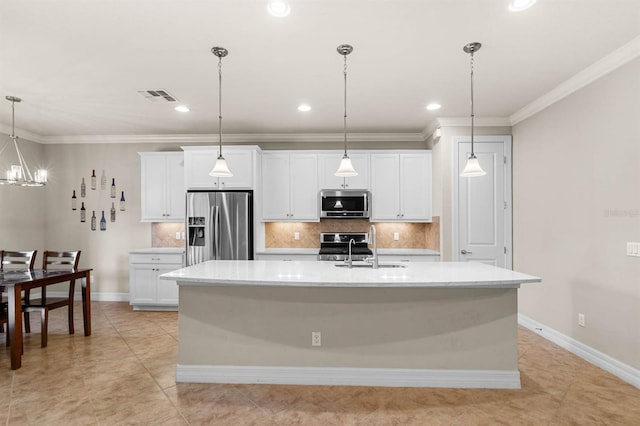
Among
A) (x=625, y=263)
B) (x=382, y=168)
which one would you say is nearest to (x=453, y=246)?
(x=382, y=168)

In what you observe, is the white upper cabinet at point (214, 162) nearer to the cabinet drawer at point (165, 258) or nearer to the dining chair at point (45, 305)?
the cabinet drawer at point (165, 258)

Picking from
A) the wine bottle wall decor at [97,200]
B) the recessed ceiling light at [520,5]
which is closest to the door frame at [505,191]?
the recessed ceiling light at [520,5]

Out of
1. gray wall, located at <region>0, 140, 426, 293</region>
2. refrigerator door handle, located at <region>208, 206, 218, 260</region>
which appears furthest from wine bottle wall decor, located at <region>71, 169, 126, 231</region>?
refrigerator door handle, located at <region>208, 206, 218, 260</region>

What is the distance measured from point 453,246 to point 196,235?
3533 mm

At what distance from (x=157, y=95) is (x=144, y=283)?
2712mm

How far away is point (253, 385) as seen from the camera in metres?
2.77

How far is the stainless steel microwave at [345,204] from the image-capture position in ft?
16.6

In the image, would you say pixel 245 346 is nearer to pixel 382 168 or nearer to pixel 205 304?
pixel 205 304

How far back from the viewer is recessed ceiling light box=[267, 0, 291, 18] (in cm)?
219

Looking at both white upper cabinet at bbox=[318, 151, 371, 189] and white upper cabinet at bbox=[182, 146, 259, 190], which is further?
white upper cabinet at bbox=[318, 151, 371, 189]

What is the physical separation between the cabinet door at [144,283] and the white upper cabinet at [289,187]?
5.95 ft

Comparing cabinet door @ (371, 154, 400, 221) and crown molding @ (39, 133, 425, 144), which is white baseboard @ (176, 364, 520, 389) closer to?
cabinet door @ (371, 154, 400, 221)

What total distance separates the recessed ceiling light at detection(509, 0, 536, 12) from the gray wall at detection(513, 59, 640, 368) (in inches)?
50.8

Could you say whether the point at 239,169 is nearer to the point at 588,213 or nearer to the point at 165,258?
the point at 165,258
